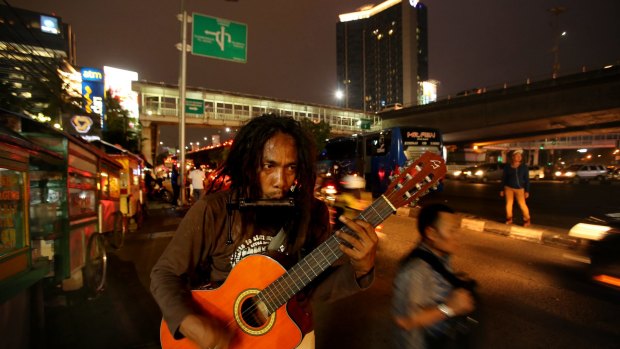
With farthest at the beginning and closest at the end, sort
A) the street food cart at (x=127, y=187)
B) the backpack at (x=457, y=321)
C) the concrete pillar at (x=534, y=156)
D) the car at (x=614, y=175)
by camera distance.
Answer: the concrete pillar at (x=534, y=156) → the car at (x=614, y=175) → the street food cart at (x=127, y=187) → the backpack at (x=457, y=321)

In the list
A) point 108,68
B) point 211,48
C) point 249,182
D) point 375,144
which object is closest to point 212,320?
point 249,182

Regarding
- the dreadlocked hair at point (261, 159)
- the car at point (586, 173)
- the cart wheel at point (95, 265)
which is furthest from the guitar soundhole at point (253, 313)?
the car at point (586, 173)

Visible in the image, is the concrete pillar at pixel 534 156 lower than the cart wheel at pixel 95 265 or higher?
higher

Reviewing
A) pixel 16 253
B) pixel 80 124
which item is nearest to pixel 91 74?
pixel 80 124

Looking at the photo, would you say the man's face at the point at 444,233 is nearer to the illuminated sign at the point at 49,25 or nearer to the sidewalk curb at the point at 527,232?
the sidewalk curb at the point at 527,232

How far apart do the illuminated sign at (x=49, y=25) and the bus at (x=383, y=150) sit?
68251 mm

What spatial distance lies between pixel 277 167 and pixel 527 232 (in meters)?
7.63

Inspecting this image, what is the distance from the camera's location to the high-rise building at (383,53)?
113500 mm

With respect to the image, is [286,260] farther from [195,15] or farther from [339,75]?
[339,75]

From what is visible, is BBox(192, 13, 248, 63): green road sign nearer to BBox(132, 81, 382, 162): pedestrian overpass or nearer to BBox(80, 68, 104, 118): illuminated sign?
BBox(80, 68, 104, 118): illuminated sign

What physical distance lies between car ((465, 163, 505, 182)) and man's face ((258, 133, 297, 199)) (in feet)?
96.3

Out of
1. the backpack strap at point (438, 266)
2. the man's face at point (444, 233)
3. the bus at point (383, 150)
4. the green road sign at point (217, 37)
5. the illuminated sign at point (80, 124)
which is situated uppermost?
the green road sign at point (217, 37)

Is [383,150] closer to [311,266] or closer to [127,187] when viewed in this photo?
[127,187]

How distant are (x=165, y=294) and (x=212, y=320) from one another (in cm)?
27
